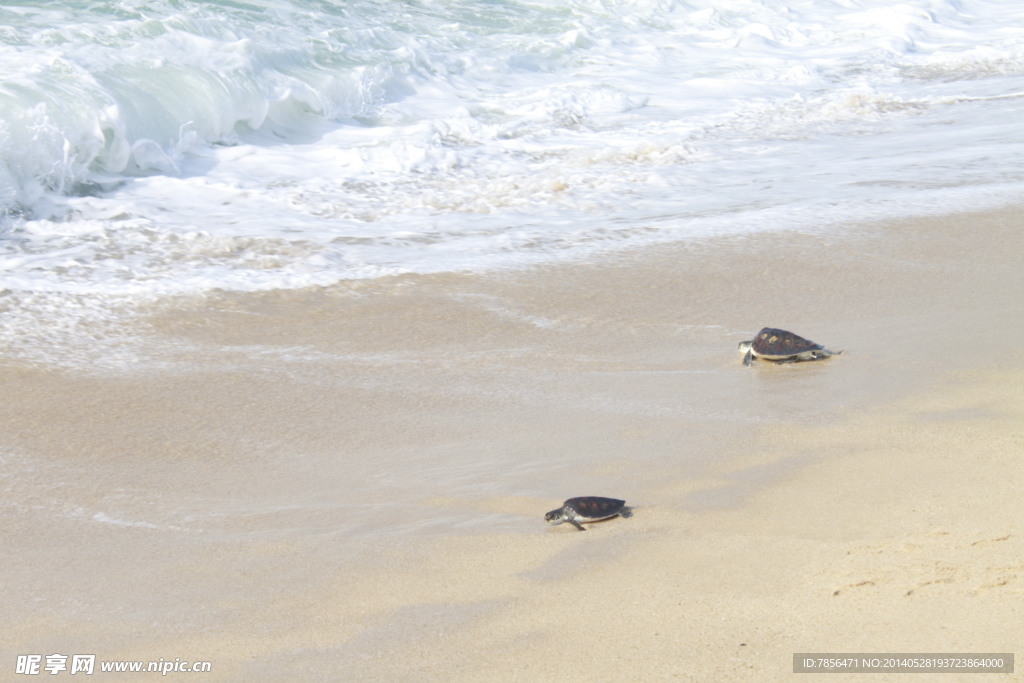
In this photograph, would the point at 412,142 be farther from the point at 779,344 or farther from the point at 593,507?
the point at 593,507

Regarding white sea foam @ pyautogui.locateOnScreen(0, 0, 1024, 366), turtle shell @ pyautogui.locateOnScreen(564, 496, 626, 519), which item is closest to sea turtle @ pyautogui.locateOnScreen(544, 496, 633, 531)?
turtle shell @ pyautogui.locateOnScreen(564, 496, 626, 519)

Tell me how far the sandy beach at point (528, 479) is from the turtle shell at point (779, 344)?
9 centimetres

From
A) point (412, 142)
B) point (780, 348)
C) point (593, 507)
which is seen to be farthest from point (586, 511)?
point (412, 142)

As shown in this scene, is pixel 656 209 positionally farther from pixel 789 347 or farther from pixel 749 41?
pixel 749 41

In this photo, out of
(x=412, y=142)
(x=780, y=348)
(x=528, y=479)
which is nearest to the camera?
(x=528, y=479)

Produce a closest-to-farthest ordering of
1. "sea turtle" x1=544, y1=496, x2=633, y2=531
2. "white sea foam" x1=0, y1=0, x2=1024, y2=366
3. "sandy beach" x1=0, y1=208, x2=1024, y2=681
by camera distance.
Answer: "sandy beach" x1=0, y1=208, x2=1024, y2=681 < "sea turtle" x1=544, y1=496, x2=633, y2=531 < "white sea foam" x1=0, y1=0, x2=1024, y2=366

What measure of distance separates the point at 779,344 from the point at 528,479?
1.53m

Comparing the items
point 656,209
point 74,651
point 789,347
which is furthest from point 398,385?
point 656,209

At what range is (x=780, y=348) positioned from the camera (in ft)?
14.9

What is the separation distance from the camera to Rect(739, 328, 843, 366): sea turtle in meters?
4.53

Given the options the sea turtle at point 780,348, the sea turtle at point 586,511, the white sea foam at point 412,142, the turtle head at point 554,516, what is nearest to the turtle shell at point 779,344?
the sea turtle at point 780,348

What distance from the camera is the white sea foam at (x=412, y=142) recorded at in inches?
259

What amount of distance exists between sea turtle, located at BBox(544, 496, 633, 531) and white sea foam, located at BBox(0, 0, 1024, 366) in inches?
123

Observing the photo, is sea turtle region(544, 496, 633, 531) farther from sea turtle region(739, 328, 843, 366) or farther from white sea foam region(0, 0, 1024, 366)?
white sea foam region(0, 0, 1024, 366)
